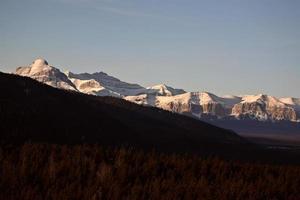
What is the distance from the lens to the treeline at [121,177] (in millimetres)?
10742

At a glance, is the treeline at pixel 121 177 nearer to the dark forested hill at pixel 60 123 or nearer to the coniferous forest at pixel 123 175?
the coniferous forest at pixel 123 175

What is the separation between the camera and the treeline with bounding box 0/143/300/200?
10742 mm

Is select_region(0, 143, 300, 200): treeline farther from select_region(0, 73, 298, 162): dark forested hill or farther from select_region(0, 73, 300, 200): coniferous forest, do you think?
select_region(0, 73, 298, 162): dark forested hill

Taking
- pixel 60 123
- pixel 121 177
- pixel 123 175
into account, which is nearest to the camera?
pixel 121 177

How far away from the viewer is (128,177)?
13.0 metres

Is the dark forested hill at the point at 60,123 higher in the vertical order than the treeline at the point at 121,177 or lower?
higher

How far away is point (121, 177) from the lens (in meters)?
12.5

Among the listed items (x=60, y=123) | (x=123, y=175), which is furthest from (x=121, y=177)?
(x=60, y=123)

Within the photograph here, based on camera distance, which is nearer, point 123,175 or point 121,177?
point 121,177

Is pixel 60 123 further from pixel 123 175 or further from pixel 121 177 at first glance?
pixel 121 177

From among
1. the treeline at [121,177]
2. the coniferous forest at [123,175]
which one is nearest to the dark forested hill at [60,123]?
the coniferous forest at [123,175]

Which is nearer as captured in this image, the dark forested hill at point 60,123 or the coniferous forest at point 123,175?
the coniferous forest at point 123,175

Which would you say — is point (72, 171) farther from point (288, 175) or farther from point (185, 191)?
point (288, 175)

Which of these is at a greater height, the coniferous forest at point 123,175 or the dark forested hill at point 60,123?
the dark forested hill at point 60,123
